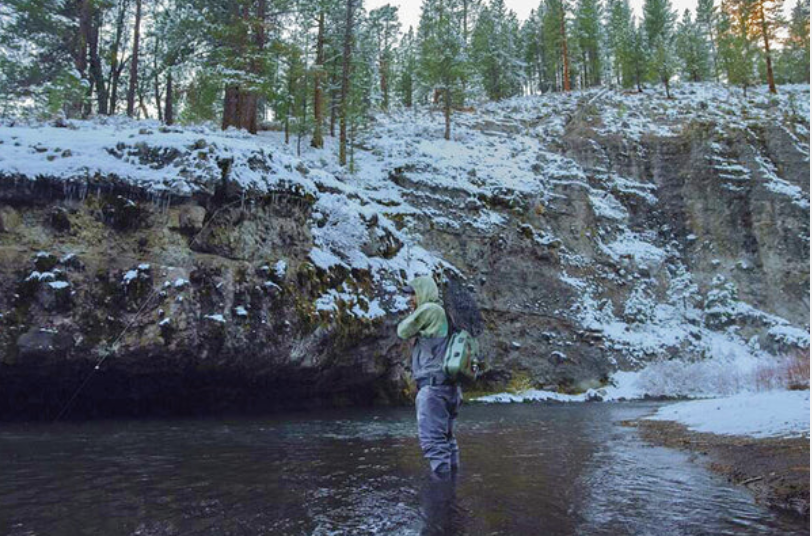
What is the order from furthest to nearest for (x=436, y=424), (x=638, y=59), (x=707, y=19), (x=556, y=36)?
(x=707, y=19), (x=556, y=36), (x=638, y=59), (x=436, y=424)

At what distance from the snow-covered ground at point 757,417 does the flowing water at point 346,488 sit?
2.09 metres

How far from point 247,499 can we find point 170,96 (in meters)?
26.6

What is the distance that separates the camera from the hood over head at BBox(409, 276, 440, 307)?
19.9 ft

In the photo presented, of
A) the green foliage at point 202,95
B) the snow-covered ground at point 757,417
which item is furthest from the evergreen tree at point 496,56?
the snow-covered ground at point 757,417

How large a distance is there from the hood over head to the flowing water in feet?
6.59

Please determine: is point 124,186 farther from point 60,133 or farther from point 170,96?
point 170,96

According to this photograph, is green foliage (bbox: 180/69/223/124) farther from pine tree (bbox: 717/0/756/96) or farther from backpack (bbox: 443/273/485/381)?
pine tree (bbox: 717/0/756/96)

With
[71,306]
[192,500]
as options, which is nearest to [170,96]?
[71,306]

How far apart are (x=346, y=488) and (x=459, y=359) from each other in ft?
5.78

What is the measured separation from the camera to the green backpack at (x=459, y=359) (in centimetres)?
546

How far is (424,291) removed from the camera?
610 cm

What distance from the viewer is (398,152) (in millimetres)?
29484

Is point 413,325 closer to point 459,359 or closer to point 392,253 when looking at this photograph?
point 459,359

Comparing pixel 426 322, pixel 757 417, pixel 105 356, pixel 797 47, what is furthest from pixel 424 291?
pixel 797 47
